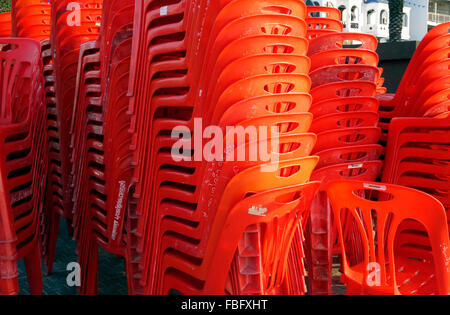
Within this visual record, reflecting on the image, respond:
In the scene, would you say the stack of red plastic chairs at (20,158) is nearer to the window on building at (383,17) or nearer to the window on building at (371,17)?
the window on building at (371,17)

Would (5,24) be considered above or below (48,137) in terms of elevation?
above

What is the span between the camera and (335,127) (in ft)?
9.41

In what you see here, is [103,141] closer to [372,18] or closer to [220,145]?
[220,145]

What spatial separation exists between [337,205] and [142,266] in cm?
105

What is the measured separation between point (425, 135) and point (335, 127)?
0.57 meters

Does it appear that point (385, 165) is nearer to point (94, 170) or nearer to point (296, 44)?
point (296, 44)

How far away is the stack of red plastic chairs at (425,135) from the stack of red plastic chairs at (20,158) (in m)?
2.25

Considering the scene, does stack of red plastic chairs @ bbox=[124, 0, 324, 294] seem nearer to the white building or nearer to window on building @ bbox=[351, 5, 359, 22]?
the white building

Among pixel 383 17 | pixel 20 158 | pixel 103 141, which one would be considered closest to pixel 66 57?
pixel 103 141

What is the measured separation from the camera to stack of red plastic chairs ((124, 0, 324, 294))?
6.37ft

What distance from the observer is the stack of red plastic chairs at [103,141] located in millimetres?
2775

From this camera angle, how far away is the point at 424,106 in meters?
3.15

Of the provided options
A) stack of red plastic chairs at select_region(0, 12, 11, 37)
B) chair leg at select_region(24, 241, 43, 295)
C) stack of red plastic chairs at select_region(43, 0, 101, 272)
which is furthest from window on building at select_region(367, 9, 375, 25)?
chair leg at select_region(24, 241, 43, 295)
